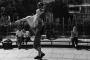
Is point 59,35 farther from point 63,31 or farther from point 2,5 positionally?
point 2,5

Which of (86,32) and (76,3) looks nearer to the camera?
(86,32)

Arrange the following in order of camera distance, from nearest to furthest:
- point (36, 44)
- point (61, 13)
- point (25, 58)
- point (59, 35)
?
1. point (36, 44)
2. point (25, 58)
3. point (59, 35)
4. point (61, 13)

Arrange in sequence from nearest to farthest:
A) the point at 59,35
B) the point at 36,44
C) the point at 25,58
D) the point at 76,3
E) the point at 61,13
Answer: the point at 36,44
the point at 25,58
the point at 59,35
the point at 61,13
the point at 76,3

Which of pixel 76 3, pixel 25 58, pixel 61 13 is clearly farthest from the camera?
pixel 76 3

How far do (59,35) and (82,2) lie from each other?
1027cm

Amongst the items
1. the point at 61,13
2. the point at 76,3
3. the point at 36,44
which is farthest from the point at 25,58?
the point at 76,3

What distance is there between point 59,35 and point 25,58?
1563cm

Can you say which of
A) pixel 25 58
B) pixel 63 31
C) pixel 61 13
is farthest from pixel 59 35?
pixel 25 58

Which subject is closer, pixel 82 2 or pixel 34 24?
pixel 34 24

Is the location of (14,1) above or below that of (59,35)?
above

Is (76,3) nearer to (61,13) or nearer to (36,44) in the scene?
(61,13)

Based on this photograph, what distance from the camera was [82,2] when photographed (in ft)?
123

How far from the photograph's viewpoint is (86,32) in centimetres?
2961

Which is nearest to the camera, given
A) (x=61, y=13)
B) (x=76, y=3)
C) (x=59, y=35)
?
(x=59, y=35)
